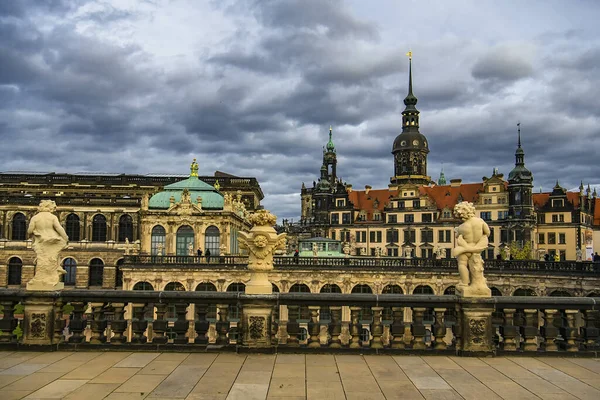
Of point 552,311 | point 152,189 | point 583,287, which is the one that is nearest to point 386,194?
point 152,189

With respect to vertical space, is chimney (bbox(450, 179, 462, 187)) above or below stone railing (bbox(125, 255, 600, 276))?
above

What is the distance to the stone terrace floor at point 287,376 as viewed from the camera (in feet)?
21.4

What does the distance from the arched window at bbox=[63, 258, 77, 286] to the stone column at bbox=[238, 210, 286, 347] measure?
51378 millimetres

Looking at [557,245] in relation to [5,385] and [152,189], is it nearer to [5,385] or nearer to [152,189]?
[152,189]

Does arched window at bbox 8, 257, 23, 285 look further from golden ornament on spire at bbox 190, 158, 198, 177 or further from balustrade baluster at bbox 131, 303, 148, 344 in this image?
balustrade baluster at bbox 131, 303, 148, 344

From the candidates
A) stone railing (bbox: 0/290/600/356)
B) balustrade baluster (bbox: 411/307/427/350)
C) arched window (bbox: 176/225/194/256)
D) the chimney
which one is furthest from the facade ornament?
the chimney

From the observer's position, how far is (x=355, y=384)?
6.97m

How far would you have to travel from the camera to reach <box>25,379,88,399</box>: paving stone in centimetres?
628

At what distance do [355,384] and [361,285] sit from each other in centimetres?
3761

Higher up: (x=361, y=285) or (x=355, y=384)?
(x=355, y=384)

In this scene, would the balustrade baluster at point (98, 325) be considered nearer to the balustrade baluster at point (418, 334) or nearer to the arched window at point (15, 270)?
the balustrade baluster at point (418, 334)

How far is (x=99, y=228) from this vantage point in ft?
188

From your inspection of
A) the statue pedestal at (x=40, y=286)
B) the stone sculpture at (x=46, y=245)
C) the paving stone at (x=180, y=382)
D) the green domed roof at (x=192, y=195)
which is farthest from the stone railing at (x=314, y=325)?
the green domed roof at (x=192, y=195)

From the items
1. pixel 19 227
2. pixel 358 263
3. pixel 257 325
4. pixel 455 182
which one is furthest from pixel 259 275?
pixel 455 182
